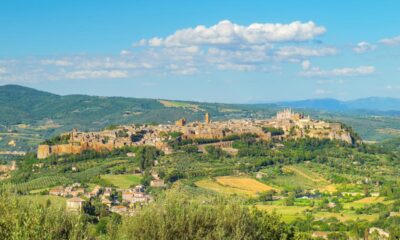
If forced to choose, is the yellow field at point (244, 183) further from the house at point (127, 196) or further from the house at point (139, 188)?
the house at point (127, 196)

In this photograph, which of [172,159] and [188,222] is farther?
[172,159]

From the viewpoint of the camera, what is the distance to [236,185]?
65.5 meters

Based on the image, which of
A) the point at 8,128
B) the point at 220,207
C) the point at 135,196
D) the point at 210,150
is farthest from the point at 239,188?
the point at 8,128

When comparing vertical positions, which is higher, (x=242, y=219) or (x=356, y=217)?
(x=242, y=219)

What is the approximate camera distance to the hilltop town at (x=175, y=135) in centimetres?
8162

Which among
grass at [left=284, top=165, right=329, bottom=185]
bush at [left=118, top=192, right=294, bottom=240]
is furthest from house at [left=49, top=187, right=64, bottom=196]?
bush at [left=118, top=192, right=294, bottom=240]

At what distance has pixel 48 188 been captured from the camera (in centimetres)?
6097

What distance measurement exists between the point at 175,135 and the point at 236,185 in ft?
74.4

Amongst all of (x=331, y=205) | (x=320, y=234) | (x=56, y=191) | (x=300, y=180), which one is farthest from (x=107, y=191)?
(x=300, y=180)

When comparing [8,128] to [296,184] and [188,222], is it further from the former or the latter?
[188,222]

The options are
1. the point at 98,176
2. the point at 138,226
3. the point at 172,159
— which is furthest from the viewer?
the point at 172,159

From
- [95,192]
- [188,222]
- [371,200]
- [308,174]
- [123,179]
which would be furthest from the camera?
[308,174]

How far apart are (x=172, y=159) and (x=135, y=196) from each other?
19633 millimetres

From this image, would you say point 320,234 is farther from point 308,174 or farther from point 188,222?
point 308,174
